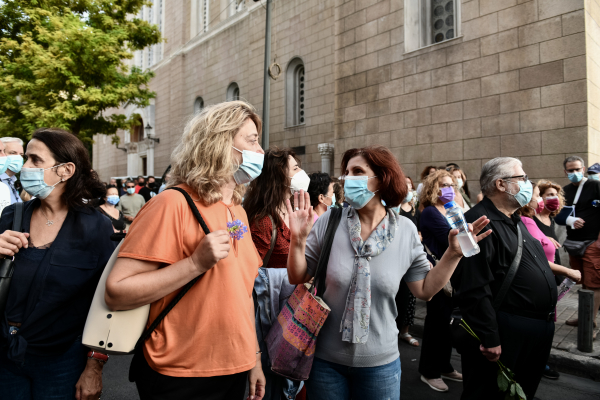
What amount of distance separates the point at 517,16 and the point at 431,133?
3201 mm

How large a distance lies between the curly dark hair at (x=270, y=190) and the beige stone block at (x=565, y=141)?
7.46 meters

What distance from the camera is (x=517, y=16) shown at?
358 inches

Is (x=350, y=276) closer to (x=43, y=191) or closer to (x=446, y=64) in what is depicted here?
(x=43, y=191)

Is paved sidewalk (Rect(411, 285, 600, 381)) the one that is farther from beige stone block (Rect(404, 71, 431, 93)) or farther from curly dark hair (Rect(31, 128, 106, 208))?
beige stone block (Rect(404, 71, 431, 93))

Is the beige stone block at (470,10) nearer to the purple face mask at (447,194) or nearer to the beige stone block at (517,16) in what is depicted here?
the beige stone block at (517,16)

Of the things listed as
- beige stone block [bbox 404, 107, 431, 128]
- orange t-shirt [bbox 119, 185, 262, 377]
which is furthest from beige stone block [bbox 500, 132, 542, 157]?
orange t-shirt [bbox 119, 185, 262, 377]

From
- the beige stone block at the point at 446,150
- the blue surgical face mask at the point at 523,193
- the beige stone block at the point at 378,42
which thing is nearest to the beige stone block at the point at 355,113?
the beige stone block at the point at 378,42

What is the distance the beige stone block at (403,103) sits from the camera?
11125 millimetres

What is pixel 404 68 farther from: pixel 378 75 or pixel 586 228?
pixel 586 228

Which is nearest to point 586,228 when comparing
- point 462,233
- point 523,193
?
point 523,193

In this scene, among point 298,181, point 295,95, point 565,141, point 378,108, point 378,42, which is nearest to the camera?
point 298,181

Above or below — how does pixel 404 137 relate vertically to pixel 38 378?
above

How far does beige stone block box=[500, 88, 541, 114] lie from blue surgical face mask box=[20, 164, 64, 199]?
9.52 meters

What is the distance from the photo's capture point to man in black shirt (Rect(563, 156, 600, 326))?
5727 mm
